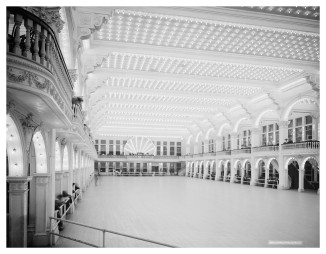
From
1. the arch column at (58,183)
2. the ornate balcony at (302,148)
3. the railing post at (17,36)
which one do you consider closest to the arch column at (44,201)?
the arch column at (58,183)

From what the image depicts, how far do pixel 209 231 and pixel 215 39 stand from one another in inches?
353

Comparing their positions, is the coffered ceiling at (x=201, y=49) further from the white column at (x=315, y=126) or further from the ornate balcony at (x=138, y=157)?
the ornate balcony at (x=138, y=157)

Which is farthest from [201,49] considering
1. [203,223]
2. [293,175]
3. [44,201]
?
[293,175]

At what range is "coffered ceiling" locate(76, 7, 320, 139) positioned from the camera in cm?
1213

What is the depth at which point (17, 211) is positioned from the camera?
6012 mm

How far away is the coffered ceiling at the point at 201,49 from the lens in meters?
12.1

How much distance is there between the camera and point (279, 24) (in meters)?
12.5

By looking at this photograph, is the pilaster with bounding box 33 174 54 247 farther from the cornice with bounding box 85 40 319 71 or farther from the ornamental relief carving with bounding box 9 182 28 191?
the cornice with bounding box 85 40 319 71

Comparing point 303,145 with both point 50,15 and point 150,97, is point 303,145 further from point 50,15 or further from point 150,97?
point 50,15

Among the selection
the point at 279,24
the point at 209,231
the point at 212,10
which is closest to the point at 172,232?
the point at 209,231

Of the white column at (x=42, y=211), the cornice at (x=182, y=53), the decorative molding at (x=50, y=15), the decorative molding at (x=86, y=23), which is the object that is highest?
the cornice at (x=182, y=53)

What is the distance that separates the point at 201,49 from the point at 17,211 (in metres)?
11.9

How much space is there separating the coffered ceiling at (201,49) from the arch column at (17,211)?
6615mm

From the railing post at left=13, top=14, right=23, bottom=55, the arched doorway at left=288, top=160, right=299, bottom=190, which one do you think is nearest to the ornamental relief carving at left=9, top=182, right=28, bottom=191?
the railing post at left=13, top=14, right=23, bottom=55
